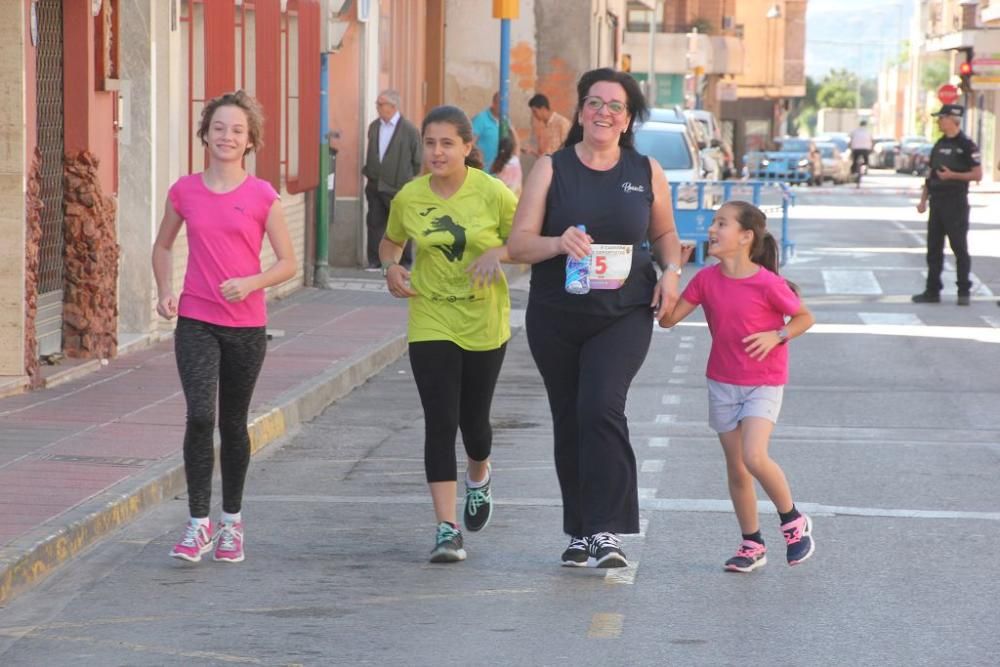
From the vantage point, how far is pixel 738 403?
763cm

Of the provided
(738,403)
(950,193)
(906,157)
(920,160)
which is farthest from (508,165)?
(906,157)

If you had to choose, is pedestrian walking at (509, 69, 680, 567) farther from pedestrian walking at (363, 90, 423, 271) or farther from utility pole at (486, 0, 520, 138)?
utility pole at (486, 0, 520, 138)

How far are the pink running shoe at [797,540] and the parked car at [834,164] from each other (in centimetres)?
5937

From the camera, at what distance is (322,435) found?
1152 centimetres

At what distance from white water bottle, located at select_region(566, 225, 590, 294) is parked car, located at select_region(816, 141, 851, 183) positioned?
5978 centimetres

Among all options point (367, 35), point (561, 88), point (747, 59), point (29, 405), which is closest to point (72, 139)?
point (29, 405)

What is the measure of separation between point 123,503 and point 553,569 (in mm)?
1995

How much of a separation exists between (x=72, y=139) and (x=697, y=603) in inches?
284

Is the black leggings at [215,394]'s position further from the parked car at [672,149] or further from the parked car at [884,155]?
the parked car at [884,155]

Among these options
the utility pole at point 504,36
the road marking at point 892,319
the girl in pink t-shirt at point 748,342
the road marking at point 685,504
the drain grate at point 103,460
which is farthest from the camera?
the utility pole at point 504,36

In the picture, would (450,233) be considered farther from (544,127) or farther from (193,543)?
(544,127)

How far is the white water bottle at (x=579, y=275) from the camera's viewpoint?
7293mm

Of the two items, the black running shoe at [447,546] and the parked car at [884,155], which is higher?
the black running shoe at [447,546]

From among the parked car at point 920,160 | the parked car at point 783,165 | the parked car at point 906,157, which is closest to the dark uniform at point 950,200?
the parked car at point 783,165
